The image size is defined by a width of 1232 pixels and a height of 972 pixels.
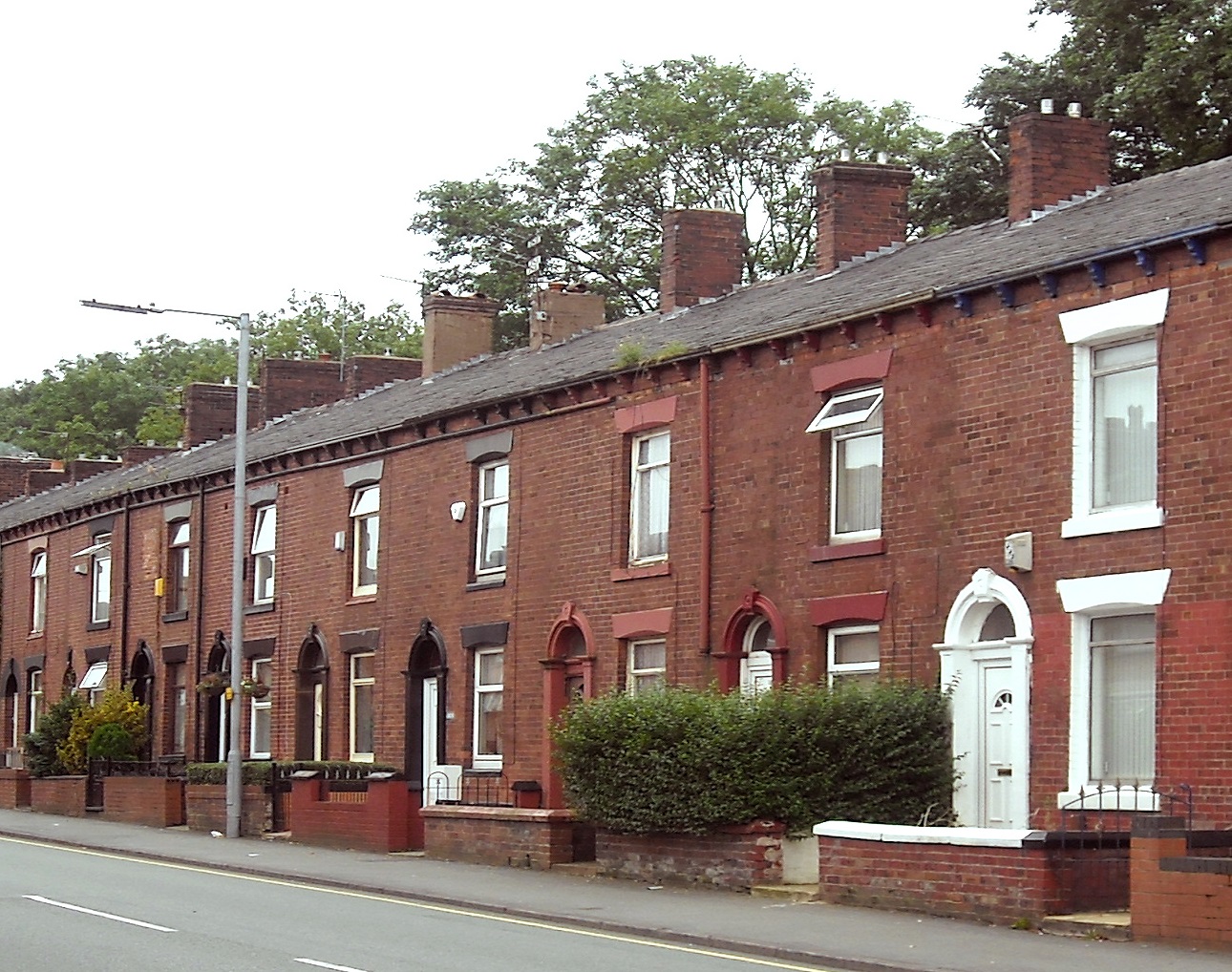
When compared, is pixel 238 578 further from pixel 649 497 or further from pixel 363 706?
pixel 649 497

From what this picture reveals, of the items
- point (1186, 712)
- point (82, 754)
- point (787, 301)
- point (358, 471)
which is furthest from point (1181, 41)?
point (82, 754)

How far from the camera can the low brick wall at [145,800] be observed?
36.4 metres

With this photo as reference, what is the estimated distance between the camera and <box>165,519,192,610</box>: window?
41812 millimetres

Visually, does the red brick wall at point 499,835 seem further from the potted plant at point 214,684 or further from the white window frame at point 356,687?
the potted plant at point 214,684

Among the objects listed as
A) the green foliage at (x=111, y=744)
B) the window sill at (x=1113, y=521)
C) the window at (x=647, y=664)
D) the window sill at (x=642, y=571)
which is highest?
the window sill at (x=1113, y=521)

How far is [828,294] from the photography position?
26531 millimetres

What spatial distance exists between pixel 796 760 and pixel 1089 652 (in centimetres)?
326

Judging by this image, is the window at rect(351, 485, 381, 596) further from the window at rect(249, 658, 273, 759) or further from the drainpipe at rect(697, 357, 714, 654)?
the drainpipe at rect(697, 357, 714, 654)

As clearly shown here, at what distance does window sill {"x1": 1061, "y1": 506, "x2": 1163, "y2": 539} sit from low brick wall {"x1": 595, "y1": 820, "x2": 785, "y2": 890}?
4.23m

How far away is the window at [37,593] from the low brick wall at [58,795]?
659cm

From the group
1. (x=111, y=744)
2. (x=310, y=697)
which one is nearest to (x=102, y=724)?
(x=111, y=744)

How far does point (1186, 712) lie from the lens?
19.5m

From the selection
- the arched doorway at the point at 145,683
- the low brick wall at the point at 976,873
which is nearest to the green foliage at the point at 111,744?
the arched doorway at the point at 145,683

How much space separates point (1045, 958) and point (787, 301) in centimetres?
1316
